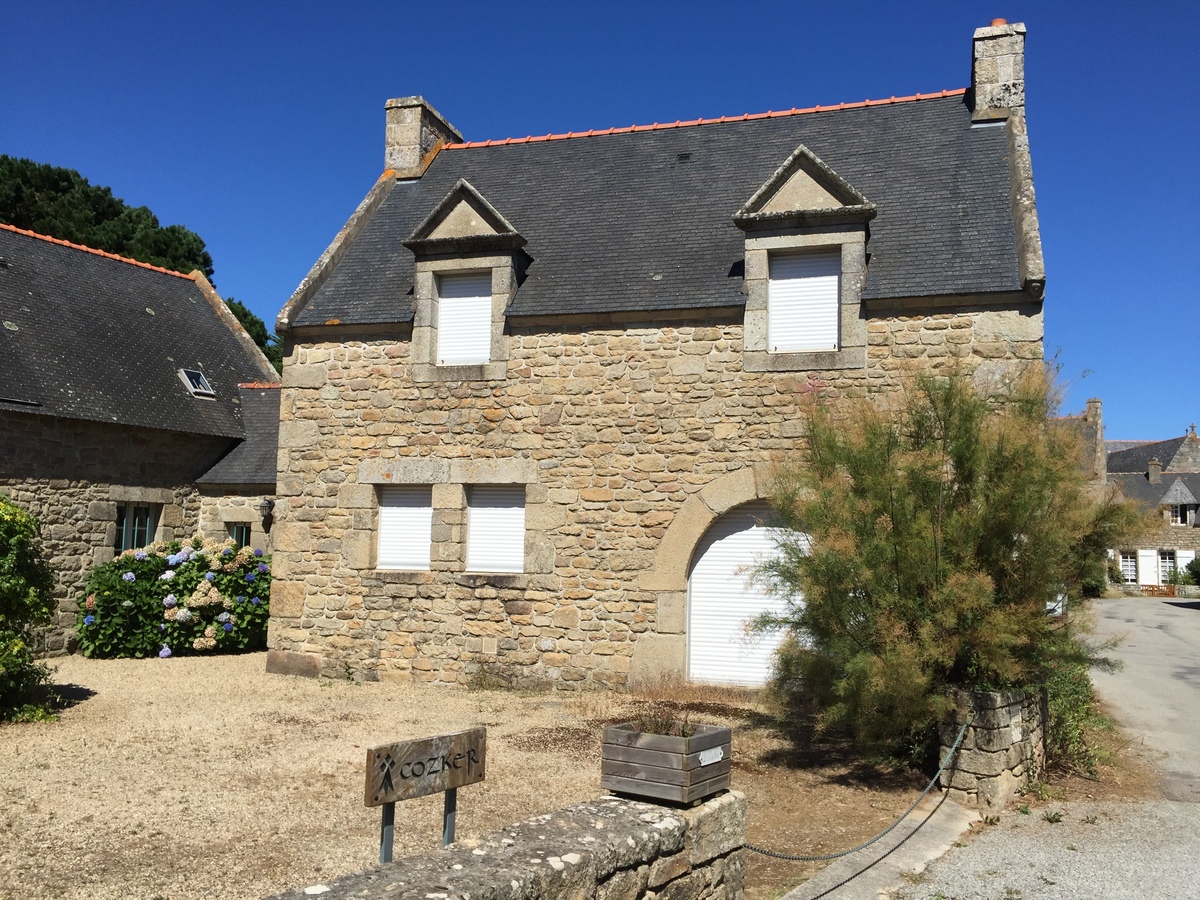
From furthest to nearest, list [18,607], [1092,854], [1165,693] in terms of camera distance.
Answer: [1165,693] < [18,607] < [1092,854]

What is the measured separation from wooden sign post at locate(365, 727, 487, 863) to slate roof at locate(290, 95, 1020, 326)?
23.1 feet

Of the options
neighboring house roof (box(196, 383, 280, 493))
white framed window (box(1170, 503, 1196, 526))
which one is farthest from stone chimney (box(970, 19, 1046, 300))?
white framed window (box(1170, 503, 1196, 526))

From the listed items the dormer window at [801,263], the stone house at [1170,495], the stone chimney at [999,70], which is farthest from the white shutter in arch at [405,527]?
the stone house at [1170,495]

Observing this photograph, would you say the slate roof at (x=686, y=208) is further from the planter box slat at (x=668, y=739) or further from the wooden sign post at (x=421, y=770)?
the wooden sign post at (x=421, y=770)

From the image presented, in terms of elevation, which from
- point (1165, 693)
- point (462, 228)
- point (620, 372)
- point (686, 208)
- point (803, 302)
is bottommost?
point (1165, 693)

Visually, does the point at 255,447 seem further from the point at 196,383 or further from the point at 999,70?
the point at 999,70

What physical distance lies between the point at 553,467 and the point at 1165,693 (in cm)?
835

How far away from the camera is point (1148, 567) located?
142 feet

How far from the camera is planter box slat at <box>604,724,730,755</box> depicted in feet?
13.1

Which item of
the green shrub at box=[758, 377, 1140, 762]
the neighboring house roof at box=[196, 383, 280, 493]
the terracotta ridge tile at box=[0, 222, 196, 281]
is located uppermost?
the terracotta ridge tile at box=[0, 222, 196, 281]

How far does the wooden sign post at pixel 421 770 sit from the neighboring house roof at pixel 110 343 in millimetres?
11300

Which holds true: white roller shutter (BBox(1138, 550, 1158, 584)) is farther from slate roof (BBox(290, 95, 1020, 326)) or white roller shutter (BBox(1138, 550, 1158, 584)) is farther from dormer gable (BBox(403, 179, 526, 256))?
dormer gable (BBox(403, 179, 526, 256))

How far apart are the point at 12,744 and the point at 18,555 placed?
1792 millimetres

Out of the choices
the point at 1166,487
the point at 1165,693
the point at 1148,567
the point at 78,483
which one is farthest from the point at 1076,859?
the point at 1166,487
